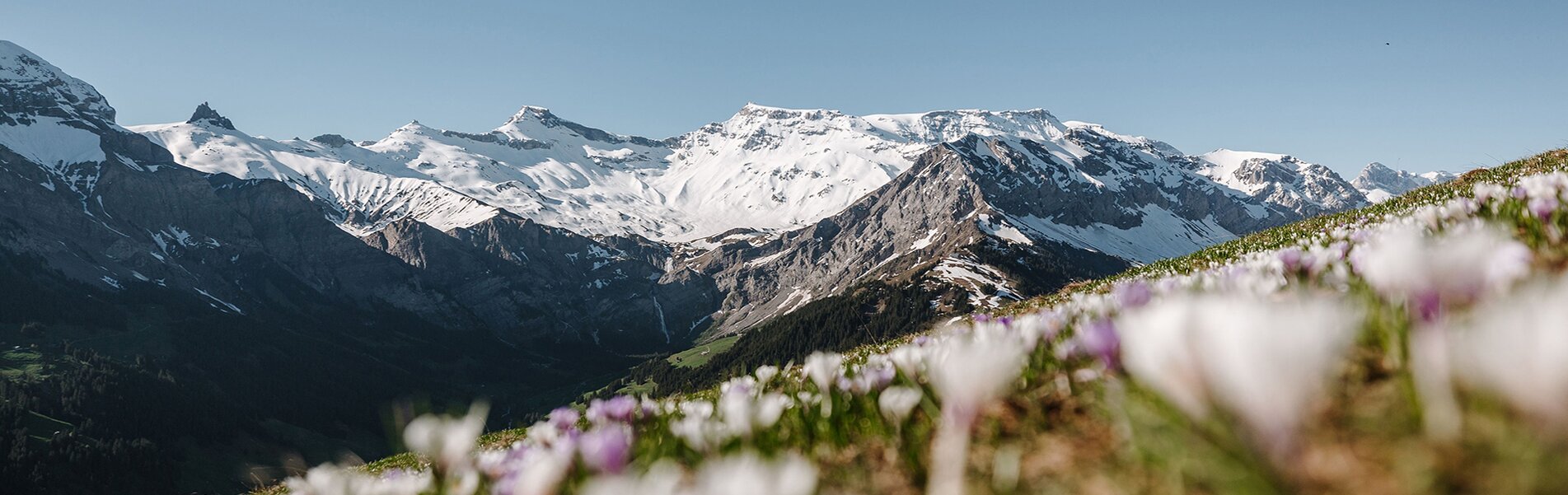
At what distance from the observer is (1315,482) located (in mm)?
1595

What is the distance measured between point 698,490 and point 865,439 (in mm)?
2007

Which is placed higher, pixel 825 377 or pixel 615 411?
pixel 825 377

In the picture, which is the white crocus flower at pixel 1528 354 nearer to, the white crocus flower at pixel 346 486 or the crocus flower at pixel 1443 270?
the crocus flower at pixel 1443 270

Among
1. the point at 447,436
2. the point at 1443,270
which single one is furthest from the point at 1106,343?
the point at 447,436

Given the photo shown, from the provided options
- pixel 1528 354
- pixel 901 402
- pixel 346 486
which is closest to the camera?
pixel 1528 354

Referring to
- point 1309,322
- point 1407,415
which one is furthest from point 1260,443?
point 1407,415

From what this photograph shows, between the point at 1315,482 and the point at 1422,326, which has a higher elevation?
the point at 1422,326

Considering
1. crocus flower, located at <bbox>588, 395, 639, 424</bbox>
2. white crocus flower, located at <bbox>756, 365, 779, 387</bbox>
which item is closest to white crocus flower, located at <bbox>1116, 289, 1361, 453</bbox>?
crocus flower, located at <bbox>588, 395, 639, 424</bbox>

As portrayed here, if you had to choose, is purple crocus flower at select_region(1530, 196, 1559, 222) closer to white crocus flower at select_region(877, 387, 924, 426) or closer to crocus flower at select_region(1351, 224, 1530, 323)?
crocus flower at select_region(1351, 224, 1530, 323)

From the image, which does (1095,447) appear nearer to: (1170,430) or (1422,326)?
(1170,430)

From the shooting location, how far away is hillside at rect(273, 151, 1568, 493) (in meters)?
1.20

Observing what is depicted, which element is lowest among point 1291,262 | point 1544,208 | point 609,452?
point 609,452

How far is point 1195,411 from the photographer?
143 centimetres

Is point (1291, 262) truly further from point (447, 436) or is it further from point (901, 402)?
point (447, 436)
